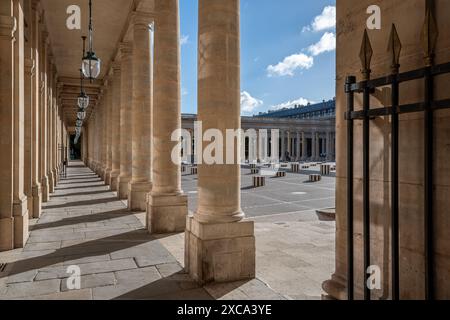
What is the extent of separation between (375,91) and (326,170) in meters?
37.6

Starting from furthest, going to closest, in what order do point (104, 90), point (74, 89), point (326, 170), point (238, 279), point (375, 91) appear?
1. point (326, 170)
2. point (74, 89)
3. point (104, 90)
4. point (238, 279)
5. point (375, 91)

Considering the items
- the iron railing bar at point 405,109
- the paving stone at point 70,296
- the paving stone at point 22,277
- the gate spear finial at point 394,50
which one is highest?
the gate spear finial at point 394,50

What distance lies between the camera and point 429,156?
2426mm

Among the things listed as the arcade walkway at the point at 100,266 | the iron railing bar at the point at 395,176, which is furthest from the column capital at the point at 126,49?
the iron railing bar at the point at 395,176

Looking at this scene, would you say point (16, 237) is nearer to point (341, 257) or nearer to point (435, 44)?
point (341, 257)

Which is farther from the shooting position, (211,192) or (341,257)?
(211,192)

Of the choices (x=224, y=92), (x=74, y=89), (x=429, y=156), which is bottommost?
(x=429, y=156)

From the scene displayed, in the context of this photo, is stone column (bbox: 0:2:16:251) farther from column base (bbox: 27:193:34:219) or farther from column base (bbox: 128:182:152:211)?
column base (bbox: 128:182:152:211)

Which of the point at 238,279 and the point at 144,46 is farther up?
the point at 144,46

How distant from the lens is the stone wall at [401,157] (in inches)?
100

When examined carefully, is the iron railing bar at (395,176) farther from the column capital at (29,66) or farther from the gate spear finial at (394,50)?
the column capital at (29,66)

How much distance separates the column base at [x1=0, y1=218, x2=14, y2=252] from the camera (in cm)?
861

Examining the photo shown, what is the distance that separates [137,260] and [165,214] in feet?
9.33

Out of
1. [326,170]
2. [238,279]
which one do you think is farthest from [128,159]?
[326,170]
